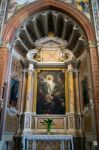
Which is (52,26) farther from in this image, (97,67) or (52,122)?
(52,122)

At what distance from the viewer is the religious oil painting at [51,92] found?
27.5 ft

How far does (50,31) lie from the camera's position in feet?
33.4

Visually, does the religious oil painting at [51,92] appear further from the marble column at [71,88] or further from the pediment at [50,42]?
the pediment at [50,42]

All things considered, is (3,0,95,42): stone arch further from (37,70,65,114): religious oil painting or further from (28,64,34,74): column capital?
(37,70,65,114): religious oil painting

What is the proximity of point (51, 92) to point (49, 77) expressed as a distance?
0.81 m

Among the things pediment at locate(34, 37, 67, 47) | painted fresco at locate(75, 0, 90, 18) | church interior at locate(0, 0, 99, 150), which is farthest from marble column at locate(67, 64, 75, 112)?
painted fresco at locate(75, 0, 90, 18)

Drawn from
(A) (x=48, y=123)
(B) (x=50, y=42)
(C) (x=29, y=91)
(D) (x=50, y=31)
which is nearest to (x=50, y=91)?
(C) (x=29, y=91)

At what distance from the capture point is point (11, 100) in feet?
25.8

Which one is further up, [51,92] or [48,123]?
[51,92]

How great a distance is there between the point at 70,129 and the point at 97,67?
9.38 ft

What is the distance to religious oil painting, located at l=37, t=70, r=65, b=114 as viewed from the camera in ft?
27.5

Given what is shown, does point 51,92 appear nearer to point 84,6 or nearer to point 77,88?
point 77,88

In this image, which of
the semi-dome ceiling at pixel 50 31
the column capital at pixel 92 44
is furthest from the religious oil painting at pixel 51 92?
the column capital at pixel 92 44

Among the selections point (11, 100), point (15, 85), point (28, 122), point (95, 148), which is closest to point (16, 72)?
point (15, 85)
